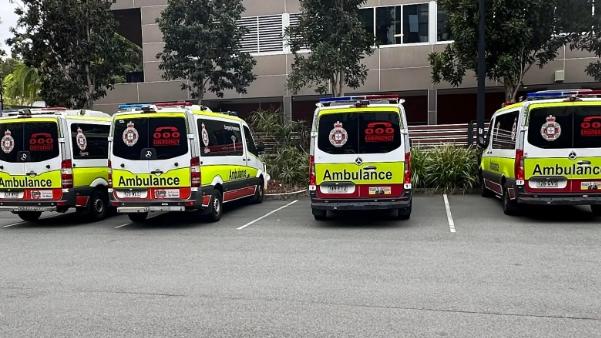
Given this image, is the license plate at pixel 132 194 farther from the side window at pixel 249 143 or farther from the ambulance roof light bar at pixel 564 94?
the ambulance roof light bar at pixel 564 94

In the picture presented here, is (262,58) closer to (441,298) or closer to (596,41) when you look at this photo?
(596,41)

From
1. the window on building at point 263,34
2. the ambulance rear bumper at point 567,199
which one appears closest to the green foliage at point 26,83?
the window on building at point 263,34

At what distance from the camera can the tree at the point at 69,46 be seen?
18.2 meters

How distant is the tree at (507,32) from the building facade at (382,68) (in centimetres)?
519

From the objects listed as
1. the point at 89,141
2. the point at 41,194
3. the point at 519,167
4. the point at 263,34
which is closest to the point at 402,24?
the point at 263,34

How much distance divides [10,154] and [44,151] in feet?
2.42

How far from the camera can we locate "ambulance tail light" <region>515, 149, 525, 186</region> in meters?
9.94

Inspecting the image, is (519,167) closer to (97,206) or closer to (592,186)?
(592,186)

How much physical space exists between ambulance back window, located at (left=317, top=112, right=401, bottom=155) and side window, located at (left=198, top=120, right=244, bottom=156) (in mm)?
2438

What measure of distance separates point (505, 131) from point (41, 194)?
979cm

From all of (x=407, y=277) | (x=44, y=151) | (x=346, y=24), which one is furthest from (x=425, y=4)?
(x=407, y=277)

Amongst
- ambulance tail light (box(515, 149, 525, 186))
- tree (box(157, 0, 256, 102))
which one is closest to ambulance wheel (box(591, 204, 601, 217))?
ambulance tail light (box(515, 149, 525, 186))

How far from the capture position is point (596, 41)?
15789 millimetres

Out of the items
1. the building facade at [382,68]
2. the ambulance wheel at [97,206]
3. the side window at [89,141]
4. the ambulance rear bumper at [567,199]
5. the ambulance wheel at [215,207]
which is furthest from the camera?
the building facade at [382,68]
